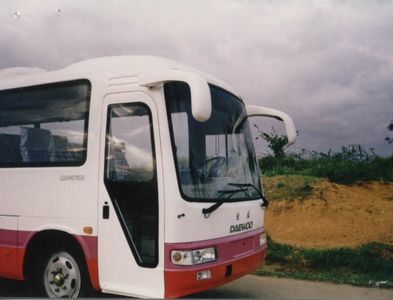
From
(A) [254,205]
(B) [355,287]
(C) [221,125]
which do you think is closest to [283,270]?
(B) [355,287]

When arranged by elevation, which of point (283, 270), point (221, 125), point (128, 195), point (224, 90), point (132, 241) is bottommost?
point (283, 270)

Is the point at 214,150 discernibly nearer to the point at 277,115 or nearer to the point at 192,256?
the point at 192,256

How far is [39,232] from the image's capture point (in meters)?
5.52

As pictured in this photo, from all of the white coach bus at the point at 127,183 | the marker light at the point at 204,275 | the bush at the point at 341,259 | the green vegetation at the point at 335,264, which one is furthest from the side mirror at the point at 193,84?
the bush at the point at 341,259

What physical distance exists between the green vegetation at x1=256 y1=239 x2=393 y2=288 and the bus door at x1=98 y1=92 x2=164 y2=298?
374 cm

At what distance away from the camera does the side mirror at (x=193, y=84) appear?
14.2 feet

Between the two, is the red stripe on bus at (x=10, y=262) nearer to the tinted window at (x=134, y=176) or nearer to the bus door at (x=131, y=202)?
the bus door at (x=131, y=202)

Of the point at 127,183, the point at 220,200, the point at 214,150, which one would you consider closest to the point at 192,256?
the point at 220,200

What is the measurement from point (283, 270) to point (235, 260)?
3.71m

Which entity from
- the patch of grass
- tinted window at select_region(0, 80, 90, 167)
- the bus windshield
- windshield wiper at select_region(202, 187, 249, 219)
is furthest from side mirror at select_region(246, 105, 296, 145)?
the patch of grass

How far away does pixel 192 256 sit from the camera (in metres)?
4.85

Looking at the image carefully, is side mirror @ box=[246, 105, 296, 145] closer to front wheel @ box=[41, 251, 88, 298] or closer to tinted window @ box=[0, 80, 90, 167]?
tinted window @ box=[0, 80, 90, 167]

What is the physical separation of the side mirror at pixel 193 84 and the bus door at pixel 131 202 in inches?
8.2

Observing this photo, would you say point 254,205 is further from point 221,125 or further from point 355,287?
point 355,287
